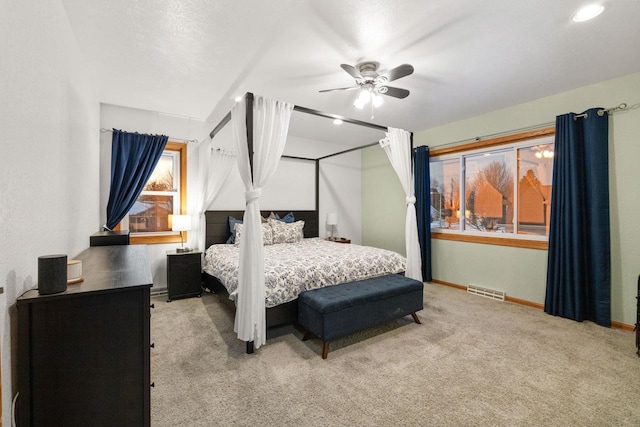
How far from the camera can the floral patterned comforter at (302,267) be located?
258cm

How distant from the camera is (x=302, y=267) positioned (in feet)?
9.01

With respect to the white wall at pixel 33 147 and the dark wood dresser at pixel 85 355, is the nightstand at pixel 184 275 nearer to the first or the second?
the white wall at pixel 33 147

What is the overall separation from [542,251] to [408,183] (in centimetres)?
193

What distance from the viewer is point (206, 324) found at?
2939 mm

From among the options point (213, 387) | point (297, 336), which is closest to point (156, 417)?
point (213, 387)

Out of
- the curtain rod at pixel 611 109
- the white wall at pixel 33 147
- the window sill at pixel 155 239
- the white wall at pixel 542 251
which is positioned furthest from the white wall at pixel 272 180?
the curtain rod at pixel 611 109

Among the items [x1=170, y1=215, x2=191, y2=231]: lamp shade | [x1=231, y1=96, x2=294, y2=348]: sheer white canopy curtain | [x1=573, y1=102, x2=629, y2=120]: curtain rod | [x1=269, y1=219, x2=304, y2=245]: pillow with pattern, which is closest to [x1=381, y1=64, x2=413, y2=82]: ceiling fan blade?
[x1=231, y1=96, x2=294, y2=348]: sheer white canopy curtain

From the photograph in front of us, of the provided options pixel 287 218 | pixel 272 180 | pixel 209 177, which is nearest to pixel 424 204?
pixel 287 218

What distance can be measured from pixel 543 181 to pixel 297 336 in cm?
366

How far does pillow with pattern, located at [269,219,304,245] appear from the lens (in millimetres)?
4273

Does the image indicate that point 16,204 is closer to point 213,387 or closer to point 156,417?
point 156,417

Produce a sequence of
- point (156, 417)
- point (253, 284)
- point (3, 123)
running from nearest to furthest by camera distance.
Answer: point (3, 123)
point (156, 417)
point (253, 284)

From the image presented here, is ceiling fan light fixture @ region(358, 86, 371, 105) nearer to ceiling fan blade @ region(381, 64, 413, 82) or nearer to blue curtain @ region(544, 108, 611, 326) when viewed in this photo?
ceiling fan blade @ region(381, 64, 413, 82)

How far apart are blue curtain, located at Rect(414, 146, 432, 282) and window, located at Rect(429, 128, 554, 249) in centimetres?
23
